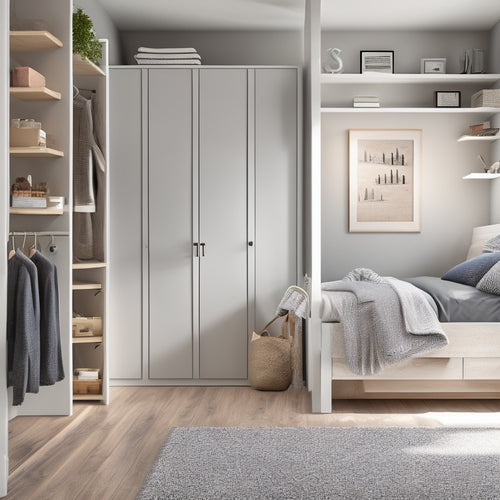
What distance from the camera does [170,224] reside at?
4.72 meters

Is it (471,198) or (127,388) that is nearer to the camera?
(127,388)

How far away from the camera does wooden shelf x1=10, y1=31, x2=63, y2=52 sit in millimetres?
3539

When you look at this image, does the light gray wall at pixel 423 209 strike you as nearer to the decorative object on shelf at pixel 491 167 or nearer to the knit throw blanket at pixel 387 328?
the decorative object on shelf at pixel 491 167

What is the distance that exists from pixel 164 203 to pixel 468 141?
2.40m

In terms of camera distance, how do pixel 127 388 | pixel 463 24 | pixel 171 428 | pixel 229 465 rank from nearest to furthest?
pixel 229 465 → pixel 171 428 → pixel 127 388 → pixel 463 24

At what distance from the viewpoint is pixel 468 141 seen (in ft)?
17.3

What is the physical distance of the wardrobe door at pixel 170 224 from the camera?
4723 millimetres

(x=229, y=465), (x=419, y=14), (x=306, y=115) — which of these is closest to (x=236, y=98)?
(x=306, y=115)

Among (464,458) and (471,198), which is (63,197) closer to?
(464,458)

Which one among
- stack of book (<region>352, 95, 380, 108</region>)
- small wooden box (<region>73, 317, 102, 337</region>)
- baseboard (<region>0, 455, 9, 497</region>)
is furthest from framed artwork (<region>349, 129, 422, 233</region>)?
baseboard (<region>0, 455, 9, 497</region>)

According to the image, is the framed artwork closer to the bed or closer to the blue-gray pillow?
the blue-gray pillow

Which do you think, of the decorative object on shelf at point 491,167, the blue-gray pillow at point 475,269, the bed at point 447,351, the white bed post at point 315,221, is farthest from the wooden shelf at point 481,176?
the white bed post at point 315,221

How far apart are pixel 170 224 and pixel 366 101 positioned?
177 centimetres

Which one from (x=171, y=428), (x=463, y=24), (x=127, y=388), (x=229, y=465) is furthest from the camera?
(x=463, y=24)
